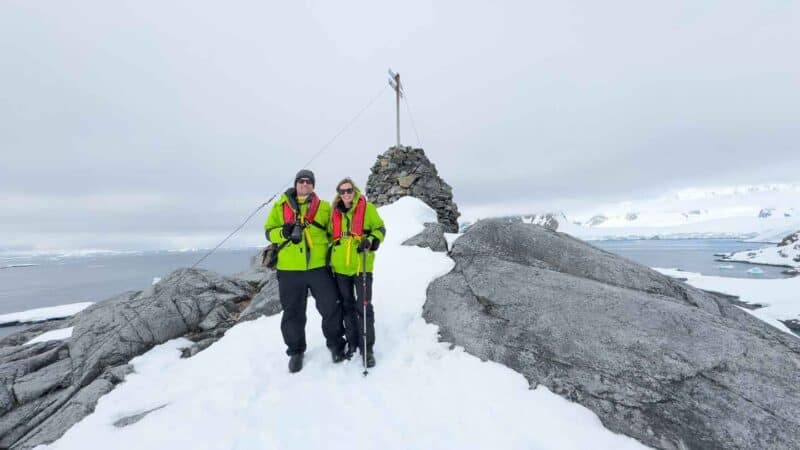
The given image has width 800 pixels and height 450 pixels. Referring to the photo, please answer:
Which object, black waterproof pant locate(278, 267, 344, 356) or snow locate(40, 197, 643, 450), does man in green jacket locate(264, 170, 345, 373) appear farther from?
snow locate(40, 197, 643, 450)

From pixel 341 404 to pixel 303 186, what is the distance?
4.23m

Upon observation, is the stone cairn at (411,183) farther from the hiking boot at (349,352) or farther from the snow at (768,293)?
the snow at (768,293)

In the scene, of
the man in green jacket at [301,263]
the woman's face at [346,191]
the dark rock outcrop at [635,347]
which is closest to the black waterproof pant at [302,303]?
the man in green jacket at [301,263]

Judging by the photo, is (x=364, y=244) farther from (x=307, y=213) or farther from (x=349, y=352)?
(x=349, y=352)

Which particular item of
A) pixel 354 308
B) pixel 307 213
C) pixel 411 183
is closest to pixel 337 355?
pixel 354 308


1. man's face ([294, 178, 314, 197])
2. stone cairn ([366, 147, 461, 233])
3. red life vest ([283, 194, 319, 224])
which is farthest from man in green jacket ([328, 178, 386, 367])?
stone cairn ([366, 147, 461, 233])

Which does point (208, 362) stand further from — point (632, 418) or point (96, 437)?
point (632, 418)

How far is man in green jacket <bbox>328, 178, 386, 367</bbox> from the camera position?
6.71 meters

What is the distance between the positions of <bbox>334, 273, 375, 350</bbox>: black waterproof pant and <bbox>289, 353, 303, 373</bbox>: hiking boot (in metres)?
1.08

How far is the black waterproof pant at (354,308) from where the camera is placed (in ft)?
22.4

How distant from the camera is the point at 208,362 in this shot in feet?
24.5

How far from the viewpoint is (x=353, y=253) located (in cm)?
673

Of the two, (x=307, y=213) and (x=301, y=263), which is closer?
(x=301, y=263)

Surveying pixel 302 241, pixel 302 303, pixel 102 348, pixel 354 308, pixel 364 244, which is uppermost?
pixel 302 241
